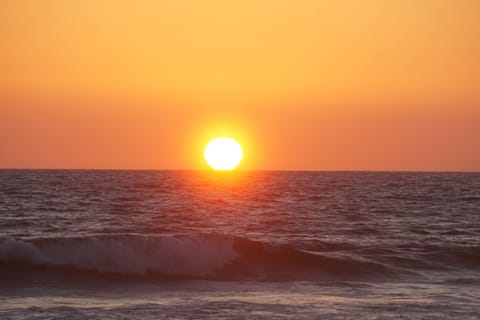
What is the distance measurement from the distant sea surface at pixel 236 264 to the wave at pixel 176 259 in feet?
0.13

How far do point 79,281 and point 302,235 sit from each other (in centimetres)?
1423

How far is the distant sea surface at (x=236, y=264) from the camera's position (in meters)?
18.2

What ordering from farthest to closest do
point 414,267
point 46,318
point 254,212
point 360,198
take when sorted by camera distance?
point 360,198
point 254,212
point 414,267
point 46,318

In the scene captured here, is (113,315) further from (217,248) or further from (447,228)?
(447,228)

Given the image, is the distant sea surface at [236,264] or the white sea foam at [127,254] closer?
the distant sea surface at [236,264]

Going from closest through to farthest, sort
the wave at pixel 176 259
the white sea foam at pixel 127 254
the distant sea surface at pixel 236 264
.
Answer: the distant sea surface at pixel 236 264
the wave at pixel 176 259
the white sea foam at pixel 127 254

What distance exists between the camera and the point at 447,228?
39.3m

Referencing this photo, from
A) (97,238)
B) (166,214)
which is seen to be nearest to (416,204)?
(166,214)

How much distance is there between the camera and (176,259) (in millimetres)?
26672

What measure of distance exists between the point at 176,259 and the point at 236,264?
2.09 metres

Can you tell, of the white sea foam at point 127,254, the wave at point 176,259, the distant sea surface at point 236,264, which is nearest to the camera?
the distant sea surface at point 236,264

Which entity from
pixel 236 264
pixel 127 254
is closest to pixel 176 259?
pixel 127 254

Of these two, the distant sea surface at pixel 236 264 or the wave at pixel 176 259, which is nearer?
the distant sea surface at pixel 236 264

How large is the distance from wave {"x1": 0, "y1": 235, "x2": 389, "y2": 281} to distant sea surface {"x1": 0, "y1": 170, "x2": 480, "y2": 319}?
0.13ft
